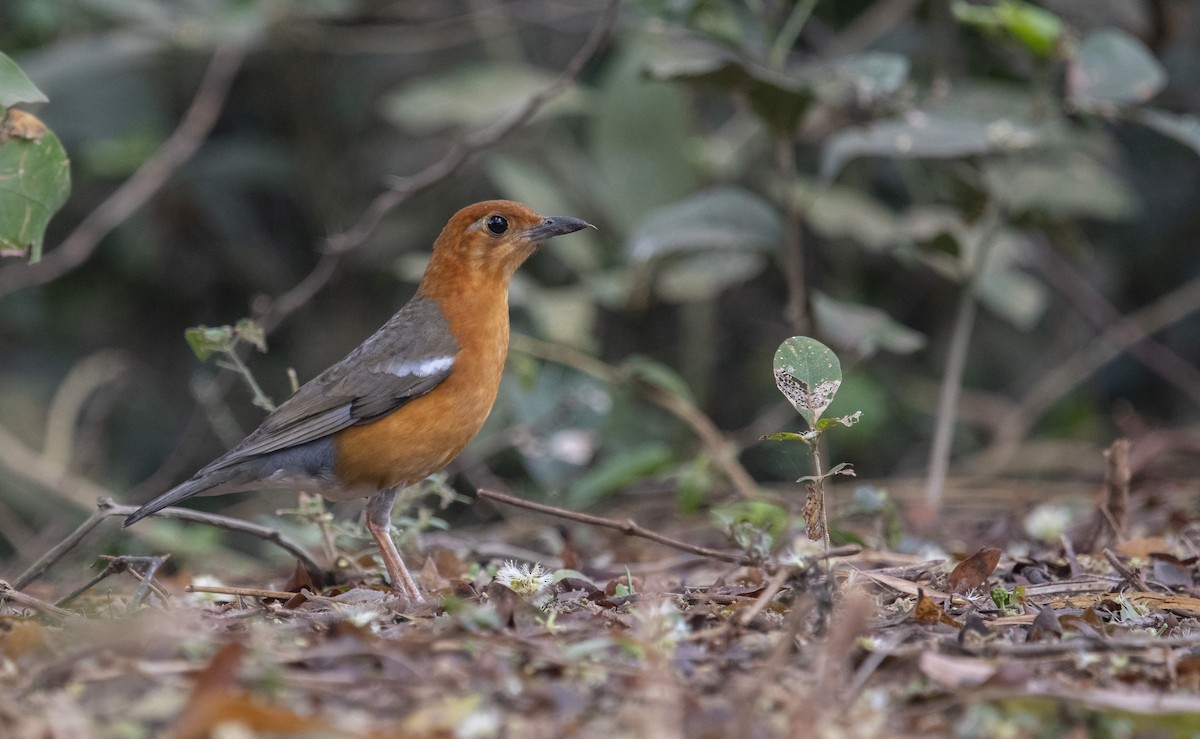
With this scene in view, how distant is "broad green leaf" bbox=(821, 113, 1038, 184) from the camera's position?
5.86 metres

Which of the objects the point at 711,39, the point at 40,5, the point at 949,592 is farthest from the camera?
the point at 40,5

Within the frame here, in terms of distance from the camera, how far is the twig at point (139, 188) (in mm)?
7676

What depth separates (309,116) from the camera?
962 centimetres

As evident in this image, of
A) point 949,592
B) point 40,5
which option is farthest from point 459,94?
point 949,592

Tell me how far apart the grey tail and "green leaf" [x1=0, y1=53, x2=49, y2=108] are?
141cm

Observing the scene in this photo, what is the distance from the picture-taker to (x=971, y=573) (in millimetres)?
4270

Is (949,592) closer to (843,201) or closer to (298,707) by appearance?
(298,707)

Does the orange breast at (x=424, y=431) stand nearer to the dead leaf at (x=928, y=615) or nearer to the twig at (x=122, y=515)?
the twig at (x=122, y=515)

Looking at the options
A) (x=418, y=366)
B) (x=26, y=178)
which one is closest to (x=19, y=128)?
(x=26, y=178)

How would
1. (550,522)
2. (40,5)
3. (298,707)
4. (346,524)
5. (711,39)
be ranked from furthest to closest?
1. (40,5)
2. (550,522)
3. (711,39)
4. (346,524)
5. (298,707)

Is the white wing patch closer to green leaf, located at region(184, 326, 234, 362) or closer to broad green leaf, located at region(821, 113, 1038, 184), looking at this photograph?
green leaf, located at region(184, 326, 234, 362)

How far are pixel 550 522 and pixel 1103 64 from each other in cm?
357

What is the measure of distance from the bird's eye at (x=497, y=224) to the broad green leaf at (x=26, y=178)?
1.88m

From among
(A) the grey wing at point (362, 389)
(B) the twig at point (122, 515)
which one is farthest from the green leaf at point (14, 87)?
(A) the grey wing at point (362, 389)
